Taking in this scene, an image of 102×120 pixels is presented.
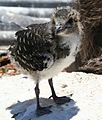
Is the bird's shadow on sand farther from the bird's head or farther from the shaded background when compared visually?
the shaded background

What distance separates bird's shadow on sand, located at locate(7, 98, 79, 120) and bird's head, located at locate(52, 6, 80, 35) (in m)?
0.88


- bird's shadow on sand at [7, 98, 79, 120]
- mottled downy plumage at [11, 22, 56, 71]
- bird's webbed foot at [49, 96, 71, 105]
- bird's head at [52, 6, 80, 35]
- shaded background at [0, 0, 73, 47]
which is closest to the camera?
bird's head at [52, 6, 80, 35]

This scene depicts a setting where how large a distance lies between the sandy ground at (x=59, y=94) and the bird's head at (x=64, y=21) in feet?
2.88

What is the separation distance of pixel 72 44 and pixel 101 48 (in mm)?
2176

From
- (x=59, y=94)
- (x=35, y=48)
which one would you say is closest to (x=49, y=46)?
(x=35, y=48)

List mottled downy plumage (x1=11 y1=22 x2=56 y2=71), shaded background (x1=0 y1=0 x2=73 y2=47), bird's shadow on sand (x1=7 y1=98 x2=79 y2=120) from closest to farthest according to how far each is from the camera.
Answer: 1. mottled downy plumage (x1=11 y1=22 x2=56 y2=71)
2. bird's shadow on sand (x1=7 y1=98 x2=79 y2=120)
3. shaded background (x1=0 y1=0 x2=73 y2=47)

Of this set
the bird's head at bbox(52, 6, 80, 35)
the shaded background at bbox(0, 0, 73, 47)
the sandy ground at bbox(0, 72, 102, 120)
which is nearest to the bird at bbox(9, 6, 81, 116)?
the bird's head at bbox(52, 6, 80, 35)

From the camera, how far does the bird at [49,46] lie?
16.8 ft

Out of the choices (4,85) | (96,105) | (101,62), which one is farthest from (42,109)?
(101,62)

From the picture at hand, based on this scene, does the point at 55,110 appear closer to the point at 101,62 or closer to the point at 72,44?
the point at 72,44

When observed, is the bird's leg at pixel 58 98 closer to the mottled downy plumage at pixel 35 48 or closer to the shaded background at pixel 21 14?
the mottled downy plumage at pixel 35 48

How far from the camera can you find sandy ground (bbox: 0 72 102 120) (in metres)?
5.47

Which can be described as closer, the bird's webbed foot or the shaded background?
the bird's webbed foot

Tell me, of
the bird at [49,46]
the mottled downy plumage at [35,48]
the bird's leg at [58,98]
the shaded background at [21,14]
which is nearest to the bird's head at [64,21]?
the bird at [49,46]
